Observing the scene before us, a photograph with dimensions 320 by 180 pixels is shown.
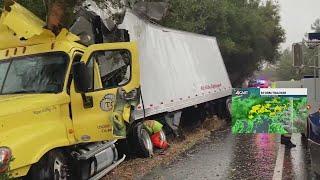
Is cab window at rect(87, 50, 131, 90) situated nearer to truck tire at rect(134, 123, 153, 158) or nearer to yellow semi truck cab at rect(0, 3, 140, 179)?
yellow semi truck cab at rect(0, 3, 140, 179)

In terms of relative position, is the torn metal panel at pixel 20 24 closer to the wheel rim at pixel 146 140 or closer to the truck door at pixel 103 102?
the truck door at pixel 103 102

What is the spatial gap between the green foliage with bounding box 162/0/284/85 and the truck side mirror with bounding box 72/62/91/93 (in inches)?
725

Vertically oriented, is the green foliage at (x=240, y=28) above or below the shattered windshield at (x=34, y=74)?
above

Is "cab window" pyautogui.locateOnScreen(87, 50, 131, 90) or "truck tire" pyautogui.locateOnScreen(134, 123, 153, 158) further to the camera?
"truck tire" pyautogui.locateOnScreen(134, 123, 153, 158)

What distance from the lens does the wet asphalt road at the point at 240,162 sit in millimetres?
10297

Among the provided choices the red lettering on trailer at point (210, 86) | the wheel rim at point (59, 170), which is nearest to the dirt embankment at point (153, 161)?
the red lettering on trailer at point (210, 86)

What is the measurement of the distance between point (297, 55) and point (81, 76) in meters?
3.18

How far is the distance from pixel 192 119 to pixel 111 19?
9079 millimetres

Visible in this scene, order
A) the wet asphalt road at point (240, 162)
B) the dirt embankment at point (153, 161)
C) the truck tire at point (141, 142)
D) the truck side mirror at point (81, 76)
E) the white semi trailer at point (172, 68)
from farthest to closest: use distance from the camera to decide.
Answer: the white semi trailer at point (172, 68) → the truck tire at point (141, 142) → the dirt embankment at point (153, 161) → the wet asphalt road at point (240, 162) → the truck side mirror at point (81, 76)

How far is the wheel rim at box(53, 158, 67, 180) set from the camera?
769 centimetres

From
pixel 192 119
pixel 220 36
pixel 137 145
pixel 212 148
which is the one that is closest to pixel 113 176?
pixel 137 145
